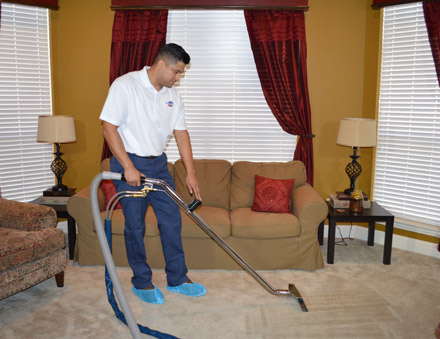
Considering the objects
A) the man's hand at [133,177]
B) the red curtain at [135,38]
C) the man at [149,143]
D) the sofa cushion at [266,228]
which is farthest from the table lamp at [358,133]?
the man's hand at [133,177]

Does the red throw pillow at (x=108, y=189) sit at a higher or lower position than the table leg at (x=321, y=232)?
higher

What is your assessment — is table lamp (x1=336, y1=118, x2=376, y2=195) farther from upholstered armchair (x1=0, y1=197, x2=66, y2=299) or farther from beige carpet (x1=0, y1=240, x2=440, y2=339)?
upholstered armchair (x1=0, y1=197, x2=66, y2=299)

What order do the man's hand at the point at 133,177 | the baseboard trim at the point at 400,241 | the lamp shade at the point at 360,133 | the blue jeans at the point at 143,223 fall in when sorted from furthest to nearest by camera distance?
1. the baseboard trim at the point at 400,241
2. the lamp shade at the point at 360,133
3. the blue jeans at the point at 143,223
4. the man's hand at the point at 133,177

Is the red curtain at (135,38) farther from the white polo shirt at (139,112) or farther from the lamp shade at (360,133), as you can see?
the lamp shade at (360,133)

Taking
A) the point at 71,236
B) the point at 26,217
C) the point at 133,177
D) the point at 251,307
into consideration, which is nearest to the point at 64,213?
the point at 71,236

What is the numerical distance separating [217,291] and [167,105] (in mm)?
1408

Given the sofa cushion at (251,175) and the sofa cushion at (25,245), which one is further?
the sofa cushion at (251,175)

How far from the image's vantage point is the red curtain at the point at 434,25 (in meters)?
3.94

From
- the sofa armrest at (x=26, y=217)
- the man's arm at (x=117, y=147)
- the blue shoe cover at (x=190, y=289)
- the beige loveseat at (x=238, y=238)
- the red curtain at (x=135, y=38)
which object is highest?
the red curtain at (x=135, y=38)

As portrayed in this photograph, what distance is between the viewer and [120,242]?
3781 mm

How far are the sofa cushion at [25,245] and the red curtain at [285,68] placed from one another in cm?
241

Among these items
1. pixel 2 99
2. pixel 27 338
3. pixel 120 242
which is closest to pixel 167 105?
pixel 120 242

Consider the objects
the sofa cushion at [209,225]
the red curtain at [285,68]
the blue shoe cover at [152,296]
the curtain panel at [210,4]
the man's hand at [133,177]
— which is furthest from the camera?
the red curtain at [285,68]

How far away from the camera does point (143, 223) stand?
3186mm
